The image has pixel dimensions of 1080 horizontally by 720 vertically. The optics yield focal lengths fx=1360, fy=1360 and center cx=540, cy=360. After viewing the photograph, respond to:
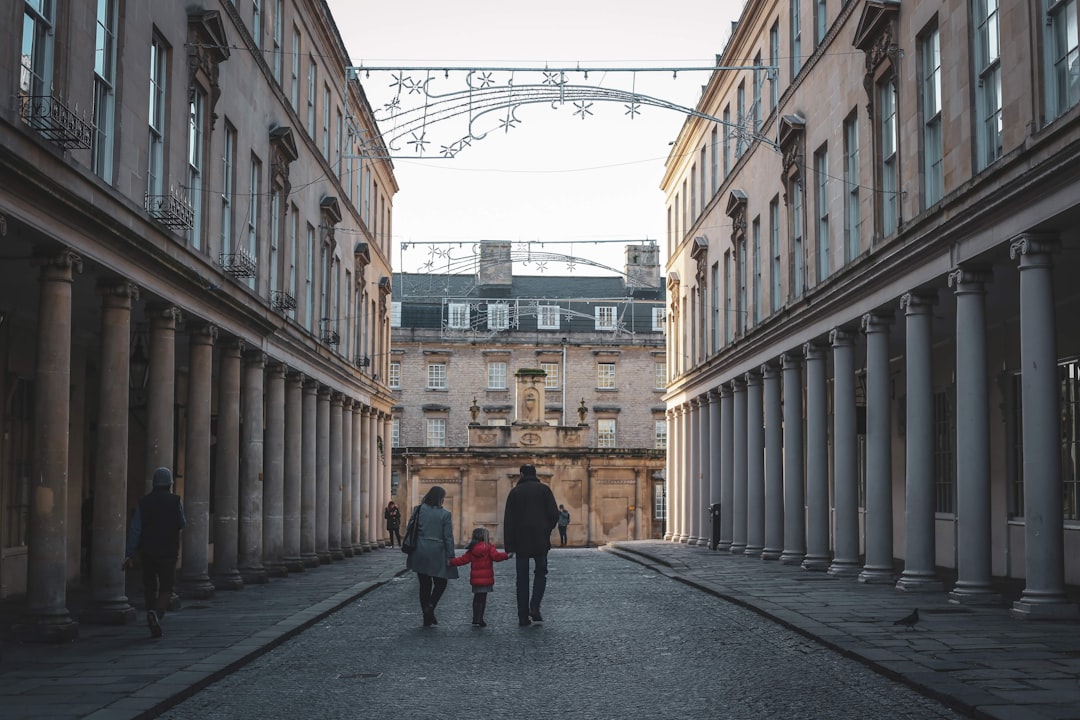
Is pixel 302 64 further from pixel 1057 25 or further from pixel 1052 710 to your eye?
pixel 1052 710

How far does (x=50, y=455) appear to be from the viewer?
47.2 feet

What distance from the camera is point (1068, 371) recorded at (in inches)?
901

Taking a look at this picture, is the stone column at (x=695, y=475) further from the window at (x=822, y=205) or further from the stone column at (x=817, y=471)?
the window at (x=822, y=205)

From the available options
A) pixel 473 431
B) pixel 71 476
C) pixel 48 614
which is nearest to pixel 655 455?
pixel 473 431

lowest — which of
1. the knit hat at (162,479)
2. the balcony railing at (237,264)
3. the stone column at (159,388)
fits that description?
the knit hat at (162,479)

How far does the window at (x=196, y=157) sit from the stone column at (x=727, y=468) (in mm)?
20421

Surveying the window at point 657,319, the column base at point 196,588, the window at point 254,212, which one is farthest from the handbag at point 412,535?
the window at point 657,319

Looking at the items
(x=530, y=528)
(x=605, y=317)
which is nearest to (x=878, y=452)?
(x=530, y=528)

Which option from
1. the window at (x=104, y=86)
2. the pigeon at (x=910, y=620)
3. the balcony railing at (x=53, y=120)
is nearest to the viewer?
the balcony railing at (x=53, y=120)

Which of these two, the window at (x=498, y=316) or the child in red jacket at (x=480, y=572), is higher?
the window at (x=498, y=316)

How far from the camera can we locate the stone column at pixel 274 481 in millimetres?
27078

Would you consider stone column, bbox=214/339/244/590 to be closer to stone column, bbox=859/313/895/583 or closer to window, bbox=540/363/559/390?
stone column, bbox=859/313/895/583

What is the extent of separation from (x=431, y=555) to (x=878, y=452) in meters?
9.65

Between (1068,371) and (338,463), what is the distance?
20.5m
